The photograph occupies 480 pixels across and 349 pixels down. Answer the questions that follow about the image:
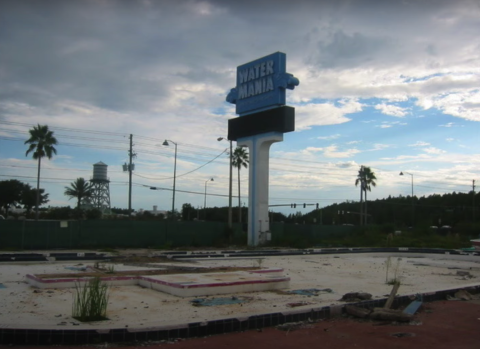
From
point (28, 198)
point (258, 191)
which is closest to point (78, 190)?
point (28, 198)

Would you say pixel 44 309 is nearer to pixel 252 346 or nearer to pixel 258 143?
pixel 252 346

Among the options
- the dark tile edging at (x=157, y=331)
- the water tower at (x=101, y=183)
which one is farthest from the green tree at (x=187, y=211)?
the dark tile edging at (x=157, y=331)

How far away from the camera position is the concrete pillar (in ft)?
118

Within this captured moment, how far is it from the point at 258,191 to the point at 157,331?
95.1ft

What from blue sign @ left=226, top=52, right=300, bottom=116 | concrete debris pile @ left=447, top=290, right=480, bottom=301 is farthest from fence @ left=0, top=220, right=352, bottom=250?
concrete debris pile @ left=447, top=290, right=480, bottom=301

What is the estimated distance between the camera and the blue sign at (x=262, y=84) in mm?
34156

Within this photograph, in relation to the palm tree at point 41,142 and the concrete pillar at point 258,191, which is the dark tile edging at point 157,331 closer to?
the concrete pillar at point 258,191

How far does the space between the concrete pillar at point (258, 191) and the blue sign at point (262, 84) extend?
2448 mm

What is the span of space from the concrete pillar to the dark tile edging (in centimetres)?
2694

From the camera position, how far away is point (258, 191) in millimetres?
36156

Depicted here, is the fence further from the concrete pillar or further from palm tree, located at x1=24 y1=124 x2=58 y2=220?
palm tree, located at x1=24 y1=124 x2=58 y2=220

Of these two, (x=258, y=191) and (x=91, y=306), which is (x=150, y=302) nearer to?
(x=91, y=306)

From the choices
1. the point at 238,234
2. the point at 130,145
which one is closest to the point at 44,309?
the point at 238,234

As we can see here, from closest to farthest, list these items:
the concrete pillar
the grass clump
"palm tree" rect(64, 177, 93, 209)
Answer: the grass clump → the concrete pillar → "palm tree" rect(64, 177, 93, 209)
